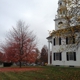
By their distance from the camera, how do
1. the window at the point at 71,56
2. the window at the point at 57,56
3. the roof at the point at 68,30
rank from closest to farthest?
the roof at the point at 68,30 → the window at the point at 71,56 → the window at the point at 57,56

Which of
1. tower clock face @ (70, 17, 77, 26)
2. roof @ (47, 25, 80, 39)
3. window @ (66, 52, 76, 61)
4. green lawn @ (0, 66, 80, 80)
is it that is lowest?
green lawn @ (0, 66, 80, 80)

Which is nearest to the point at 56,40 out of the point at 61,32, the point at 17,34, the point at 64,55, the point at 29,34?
the point at 64,55

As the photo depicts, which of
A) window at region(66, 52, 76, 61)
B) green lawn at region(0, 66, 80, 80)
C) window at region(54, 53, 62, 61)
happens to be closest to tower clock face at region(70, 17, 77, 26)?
green lawn at region(0, 66, 80, 80)

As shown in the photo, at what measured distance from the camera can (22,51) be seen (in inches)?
1128

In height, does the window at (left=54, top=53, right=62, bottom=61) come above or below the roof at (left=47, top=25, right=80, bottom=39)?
below

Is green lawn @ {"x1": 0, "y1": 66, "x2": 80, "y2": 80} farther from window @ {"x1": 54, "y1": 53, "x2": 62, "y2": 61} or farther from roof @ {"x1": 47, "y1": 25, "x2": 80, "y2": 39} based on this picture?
window @ {"x1": 54, "y1": 53, "x2": 62, "y2": 61}

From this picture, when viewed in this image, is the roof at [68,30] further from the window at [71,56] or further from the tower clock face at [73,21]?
the window at [71,56]

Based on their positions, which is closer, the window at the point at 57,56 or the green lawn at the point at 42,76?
the green lawn at the point at 42,76

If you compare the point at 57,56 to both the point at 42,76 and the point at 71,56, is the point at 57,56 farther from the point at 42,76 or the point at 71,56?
the point at 42,76

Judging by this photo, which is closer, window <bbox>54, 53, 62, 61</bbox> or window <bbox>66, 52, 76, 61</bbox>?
window <bbox>66, 52, 76, 61</bbox>

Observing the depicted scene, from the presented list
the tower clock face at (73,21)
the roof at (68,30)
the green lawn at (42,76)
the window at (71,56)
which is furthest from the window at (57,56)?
the tower clock face at (73,21)

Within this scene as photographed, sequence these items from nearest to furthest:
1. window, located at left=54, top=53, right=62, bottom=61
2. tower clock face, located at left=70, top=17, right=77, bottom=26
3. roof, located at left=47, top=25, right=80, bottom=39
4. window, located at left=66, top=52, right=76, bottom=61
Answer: tower clock face, located at left=70, top=17, right=77, bottom=26 < roof, located at left=47, top=25, right=80, bottom=39 < window, located at left=66, top=52, right=76, bottom=61 < window, located at left=54, top=53, right=62, bottom=61

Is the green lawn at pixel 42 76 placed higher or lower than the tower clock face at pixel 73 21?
lower

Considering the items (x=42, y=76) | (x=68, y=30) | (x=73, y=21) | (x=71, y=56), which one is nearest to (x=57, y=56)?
(x=71, y=56)
